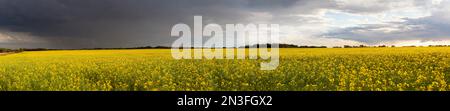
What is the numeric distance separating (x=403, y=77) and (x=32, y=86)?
11.3 metres

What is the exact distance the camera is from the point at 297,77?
15.5 meters
